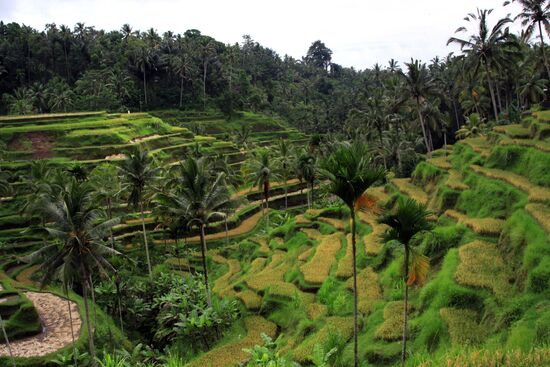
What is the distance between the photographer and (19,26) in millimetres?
114125

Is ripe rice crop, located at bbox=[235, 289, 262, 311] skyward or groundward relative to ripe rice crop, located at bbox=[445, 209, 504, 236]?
groundward

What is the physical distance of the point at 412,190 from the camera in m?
35.5

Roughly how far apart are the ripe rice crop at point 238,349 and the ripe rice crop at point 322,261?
12.4 feet

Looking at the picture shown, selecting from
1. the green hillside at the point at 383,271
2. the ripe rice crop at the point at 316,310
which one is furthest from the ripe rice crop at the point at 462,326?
the ripe rice crop at the point at 316,310

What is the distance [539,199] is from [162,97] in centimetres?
9798

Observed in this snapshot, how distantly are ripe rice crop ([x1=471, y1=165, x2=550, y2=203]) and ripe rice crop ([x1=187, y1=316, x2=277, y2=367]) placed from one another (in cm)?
1521

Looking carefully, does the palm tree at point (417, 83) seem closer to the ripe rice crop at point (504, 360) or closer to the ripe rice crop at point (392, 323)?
the ripe rice crop at point (392, 323)

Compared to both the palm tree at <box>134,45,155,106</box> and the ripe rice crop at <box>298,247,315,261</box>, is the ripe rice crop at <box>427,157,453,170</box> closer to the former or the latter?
the ripe rice crop at <box>298,247,315,261</box>

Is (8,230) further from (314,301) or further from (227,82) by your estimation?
(227,82)

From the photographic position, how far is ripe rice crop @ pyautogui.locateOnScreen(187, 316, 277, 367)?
72.7 ft

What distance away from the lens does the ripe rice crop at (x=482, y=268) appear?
733 inches

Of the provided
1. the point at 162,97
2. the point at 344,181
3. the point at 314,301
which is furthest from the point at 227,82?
the point at 344,181

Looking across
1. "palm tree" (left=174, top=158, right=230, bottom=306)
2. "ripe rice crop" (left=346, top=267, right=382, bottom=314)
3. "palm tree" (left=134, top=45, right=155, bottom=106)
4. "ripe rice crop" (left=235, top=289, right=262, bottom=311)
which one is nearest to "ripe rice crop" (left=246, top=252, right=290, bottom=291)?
"ripe rice crop" (left=235, top=289, right=262, bottom=311)

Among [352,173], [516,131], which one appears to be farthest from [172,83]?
[352,173]
